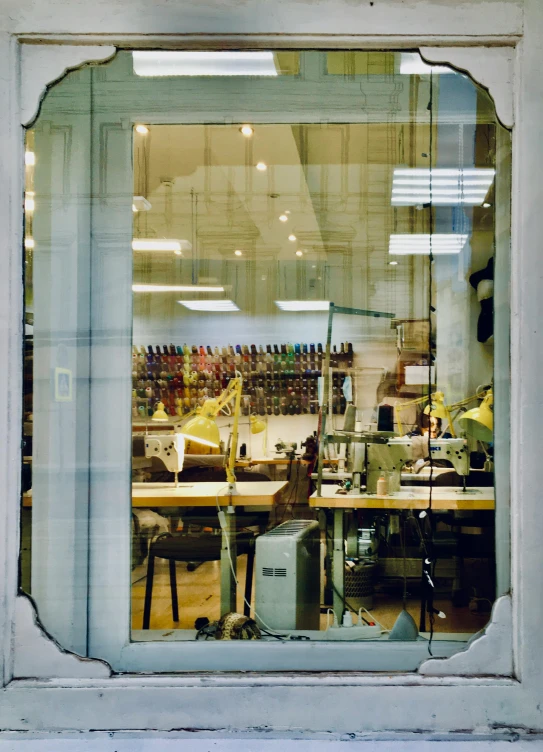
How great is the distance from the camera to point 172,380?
12.4 feet

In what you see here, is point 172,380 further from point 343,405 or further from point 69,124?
point 69,124

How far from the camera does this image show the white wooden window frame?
1.92m

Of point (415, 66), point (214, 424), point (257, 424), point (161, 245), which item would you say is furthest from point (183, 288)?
point (415, 66)

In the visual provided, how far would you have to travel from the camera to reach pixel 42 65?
6.61ft

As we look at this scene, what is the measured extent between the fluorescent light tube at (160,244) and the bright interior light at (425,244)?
55.5 inches

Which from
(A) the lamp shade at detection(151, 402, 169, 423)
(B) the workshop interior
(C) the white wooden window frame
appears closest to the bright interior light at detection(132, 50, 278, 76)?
(B) the workshop interior

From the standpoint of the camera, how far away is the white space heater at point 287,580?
2.68 meters

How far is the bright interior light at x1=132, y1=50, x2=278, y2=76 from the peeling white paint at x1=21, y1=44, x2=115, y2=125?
0.17 m

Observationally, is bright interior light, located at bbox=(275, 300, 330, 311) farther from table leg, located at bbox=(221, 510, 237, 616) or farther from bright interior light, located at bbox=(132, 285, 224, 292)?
table leg, located at bbox=(221, 510, 237, 616)

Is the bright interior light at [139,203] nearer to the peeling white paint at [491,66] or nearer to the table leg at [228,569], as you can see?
the peeling white paint at [491,66]

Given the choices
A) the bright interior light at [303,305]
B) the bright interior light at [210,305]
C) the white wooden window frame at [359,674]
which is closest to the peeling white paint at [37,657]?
the white wooden window frame at [359,674]

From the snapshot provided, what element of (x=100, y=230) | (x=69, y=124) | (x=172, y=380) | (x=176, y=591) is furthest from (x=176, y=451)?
(x=69, y=124)

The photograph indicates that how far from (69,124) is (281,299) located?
2781 millimetres

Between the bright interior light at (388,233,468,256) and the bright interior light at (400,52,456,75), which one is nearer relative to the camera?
the bright interior light at (400,52,456,75)
